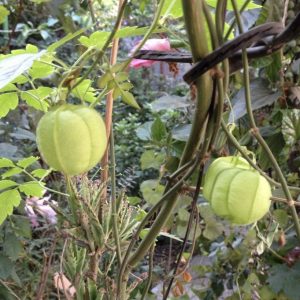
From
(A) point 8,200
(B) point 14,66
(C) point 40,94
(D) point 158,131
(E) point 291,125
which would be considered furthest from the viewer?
(D) point 158,131

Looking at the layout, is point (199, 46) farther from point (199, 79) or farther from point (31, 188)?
point (31, 188)

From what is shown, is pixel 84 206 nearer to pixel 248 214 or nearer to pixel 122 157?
pixel 248 214

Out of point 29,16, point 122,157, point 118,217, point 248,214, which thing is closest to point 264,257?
point 118,217

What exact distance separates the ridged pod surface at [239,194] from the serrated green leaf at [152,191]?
0.62 m

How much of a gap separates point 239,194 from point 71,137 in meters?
0.14

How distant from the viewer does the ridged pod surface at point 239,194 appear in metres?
0.40

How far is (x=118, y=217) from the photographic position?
623 millimetres

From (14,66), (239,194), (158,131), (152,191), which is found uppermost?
(14,66)

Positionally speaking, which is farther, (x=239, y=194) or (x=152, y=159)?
(x=152, y=159)

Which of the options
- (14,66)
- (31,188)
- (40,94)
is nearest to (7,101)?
(40,94)

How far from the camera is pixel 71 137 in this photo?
0.37 m

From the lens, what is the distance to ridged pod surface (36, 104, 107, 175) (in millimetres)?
367

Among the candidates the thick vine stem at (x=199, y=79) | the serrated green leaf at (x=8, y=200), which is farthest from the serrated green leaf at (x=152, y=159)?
the thick vine stem at (x=199, y=79)

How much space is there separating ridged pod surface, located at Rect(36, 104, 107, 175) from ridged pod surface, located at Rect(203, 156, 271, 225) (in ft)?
0.33
